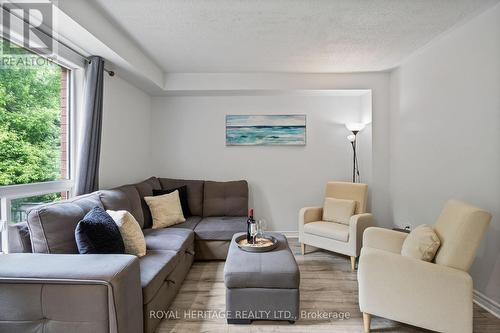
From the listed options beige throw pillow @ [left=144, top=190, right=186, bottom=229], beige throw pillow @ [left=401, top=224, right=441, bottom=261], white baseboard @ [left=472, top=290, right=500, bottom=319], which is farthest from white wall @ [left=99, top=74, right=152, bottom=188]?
white baseboard @ [left=472, top=290, right=500, bottom=319]

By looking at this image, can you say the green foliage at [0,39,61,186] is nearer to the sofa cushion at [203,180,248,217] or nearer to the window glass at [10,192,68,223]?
the window glass at [10,192,68,223]

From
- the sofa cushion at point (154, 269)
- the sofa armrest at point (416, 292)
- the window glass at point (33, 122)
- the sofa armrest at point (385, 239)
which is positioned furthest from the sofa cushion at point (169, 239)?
the sofa armrest at point (385, 239)

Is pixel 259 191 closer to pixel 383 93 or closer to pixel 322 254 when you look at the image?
pixel 322 254

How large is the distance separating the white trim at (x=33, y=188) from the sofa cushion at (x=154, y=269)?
105cm

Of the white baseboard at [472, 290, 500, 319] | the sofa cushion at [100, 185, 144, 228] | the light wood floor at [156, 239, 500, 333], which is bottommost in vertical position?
the light wood floor at [156, 239, 500, 333]

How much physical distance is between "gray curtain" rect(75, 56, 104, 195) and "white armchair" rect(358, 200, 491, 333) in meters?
2.56

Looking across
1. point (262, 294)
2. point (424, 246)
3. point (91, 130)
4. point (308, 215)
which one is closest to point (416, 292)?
point (424, 246)

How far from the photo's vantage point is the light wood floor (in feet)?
6.42

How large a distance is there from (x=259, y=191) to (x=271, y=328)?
2357 mm

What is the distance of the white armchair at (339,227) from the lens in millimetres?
2988

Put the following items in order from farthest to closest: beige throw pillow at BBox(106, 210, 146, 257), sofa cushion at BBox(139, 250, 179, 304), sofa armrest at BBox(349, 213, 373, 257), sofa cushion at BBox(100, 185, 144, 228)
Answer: sofa armrest at BBox(349, 213, 373, 257)
sofa cushion at BBox(100, 185, 144, 228)
beige throw pillow at BBox(106, 210, 146, 257)
sofa cushion at BBox(139, 250, 179, 304)

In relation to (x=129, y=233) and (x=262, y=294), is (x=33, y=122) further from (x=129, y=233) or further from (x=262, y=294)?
(x=262, y=294)

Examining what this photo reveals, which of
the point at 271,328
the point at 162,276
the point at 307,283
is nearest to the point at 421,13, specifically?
the point at 307,283

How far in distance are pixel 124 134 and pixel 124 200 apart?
112cm
